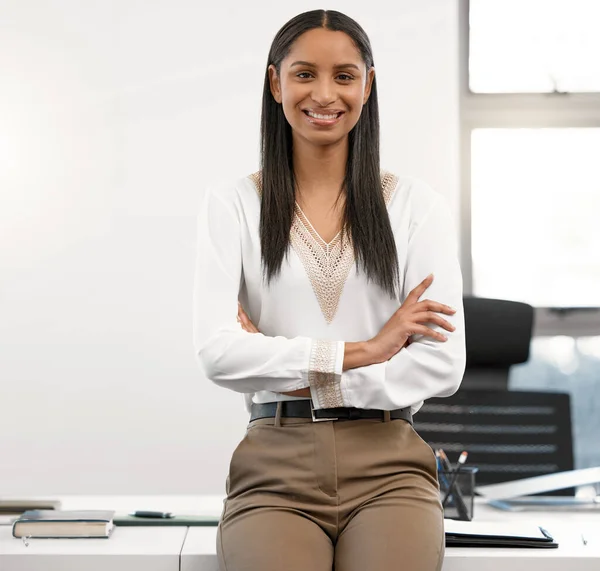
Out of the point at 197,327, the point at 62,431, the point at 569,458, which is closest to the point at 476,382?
the point at 569,458

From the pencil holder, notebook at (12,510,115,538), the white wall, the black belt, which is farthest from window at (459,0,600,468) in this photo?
notebook at (12,510,115,538)

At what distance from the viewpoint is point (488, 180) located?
4.07 metres

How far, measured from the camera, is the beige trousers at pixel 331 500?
1.45 metres

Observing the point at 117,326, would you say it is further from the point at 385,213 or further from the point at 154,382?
the point at 385,213

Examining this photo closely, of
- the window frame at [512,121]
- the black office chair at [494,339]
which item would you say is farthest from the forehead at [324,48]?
the window frame at [512,121]

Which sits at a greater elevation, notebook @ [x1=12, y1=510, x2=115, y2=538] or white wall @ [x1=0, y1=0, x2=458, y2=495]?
white wall @ [x1=0, y1=0, x2=458, y2=495]

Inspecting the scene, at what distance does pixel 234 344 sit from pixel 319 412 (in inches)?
7.9

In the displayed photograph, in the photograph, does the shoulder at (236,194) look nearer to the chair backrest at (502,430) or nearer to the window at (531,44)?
the chair backrest at (502,430)

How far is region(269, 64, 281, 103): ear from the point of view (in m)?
1.82

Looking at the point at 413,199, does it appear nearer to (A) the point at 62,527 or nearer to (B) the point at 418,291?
(B) the point at 418,291

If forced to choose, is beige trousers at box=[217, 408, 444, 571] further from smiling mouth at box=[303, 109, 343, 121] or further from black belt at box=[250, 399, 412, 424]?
smiling mouth at box=[303, 109, 343, 121]

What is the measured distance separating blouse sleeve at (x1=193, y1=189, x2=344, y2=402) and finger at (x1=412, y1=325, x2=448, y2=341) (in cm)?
15

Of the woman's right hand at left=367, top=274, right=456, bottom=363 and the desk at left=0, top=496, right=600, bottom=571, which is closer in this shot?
the desk at left=0, top=496, right=600, bottom=571

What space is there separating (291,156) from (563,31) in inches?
104
